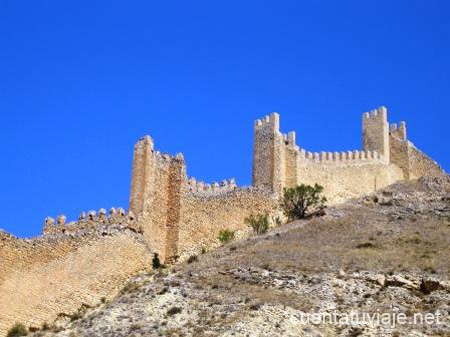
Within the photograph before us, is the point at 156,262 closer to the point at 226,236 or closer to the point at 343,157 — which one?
the point at 226,236

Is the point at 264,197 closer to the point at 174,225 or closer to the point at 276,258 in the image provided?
the point at 174,225

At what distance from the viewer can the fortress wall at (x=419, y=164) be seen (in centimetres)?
5169

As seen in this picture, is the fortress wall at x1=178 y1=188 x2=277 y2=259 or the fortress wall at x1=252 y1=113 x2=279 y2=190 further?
the fortress wall at x1=252 y1=113 x2=279 y2=190

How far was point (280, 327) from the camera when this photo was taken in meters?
23.7

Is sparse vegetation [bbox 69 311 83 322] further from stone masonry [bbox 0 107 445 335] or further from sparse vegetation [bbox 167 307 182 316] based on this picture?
sparse vegetation [bbox 167 307 182 316]

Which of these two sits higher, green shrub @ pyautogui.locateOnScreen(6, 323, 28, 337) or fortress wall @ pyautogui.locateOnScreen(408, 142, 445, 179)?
fortress wall @ pyautogui.locateOnScreen(408, 142, 445, 179)

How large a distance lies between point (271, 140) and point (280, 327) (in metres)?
23.3

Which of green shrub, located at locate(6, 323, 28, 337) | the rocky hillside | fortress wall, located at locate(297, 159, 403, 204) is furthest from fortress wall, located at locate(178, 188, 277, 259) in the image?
green shrub, located at locate(6, 323, 28, 337)

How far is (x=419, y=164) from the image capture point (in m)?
52.3

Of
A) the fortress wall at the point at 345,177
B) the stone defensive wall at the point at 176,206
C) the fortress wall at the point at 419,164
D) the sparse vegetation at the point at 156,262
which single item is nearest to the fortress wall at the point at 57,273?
the sparse vegetation at the point at 156,262

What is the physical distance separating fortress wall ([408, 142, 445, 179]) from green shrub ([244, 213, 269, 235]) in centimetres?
1358

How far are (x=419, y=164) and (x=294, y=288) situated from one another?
90.5ft

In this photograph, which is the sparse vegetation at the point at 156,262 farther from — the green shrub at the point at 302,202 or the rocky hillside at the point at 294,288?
the green shrub at the point at 302,202

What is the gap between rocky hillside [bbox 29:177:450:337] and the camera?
78.7 ft
